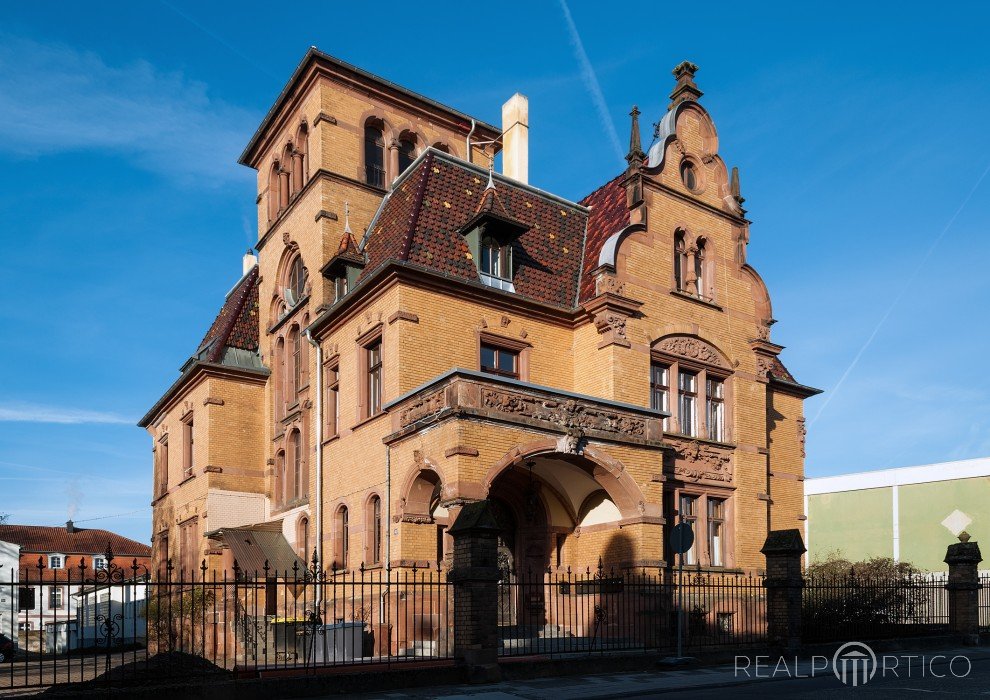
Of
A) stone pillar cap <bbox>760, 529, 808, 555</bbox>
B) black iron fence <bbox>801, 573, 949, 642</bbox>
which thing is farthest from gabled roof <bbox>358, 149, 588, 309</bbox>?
black iron fence <bbox>801, 573, 949, 642</bbox>

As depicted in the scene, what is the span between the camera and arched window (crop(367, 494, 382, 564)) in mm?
20500

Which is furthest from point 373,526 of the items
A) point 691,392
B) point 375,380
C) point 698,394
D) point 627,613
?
point 698,394

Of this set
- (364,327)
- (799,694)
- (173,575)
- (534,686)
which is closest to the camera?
(799,694)

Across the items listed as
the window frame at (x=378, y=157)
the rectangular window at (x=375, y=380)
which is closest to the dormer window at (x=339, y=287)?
the rectangular window at (x=375, y=380)

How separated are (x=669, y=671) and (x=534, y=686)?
135 inches

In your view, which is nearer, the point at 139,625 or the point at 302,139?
the point at 302,139

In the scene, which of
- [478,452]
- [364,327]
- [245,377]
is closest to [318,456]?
[364,327]

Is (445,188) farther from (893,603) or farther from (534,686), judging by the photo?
(893,603)

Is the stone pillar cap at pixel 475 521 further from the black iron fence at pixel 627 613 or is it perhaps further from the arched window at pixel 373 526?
the arched window at pixel 373 526

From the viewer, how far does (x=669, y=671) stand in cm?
1594

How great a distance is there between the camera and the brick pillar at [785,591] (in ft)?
59.9

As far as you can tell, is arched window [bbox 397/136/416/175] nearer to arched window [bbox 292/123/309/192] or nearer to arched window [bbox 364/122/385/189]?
arched window [bbox 364/122/385/189]

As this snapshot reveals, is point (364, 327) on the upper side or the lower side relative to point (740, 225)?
lower

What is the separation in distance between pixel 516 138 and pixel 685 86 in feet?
16.8
